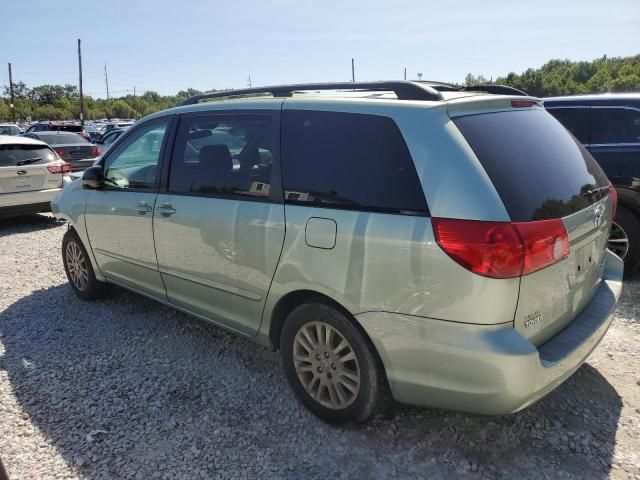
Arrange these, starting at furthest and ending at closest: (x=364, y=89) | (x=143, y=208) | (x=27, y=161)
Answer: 1. (x=27, y=161)
2. (x=143, y=208)
3. (x=364, y=89)

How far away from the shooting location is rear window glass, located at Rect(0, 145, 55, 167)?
8.19 m

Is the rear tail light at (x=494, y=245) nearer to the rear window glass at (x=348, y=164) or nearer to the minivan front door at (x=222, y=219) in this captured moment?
the rear window glass at (x=348, y=164)

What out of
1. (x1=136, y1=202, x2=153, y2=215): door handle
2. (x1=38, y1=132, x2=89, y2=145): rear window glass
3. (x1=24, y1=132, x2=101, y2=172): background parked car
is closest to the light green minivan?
(x1=136, y1=202, x2=153, y2=215): door handle

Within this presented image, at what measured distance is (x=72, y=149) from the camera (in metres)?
13.6

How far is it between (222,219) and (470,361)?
172cm

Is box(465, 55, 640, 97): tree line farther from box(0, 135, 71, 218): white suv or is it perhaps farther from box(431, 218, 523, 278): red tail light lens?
box(431, 218, 523, 278): red tail light lens

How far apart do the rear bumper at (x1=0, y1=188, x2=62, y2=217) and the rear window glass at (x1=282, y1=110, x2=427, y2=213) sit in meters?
6.98

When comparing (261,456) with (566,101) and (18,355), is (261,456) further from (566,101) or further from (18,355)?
(566,101)

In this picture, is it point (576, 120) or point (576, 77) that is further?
point (576, 77)

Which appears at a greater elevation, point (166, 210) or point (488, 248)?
point (166, 210)

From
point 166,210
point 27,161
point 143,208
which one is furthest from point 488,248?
point 27,161

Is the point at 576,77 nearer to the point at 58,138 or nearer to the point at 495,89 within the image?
the point at 58,138

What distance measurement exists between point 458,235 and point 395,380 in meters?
0.81

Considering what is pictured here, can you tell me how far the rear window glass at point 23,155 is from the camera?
819 cm
